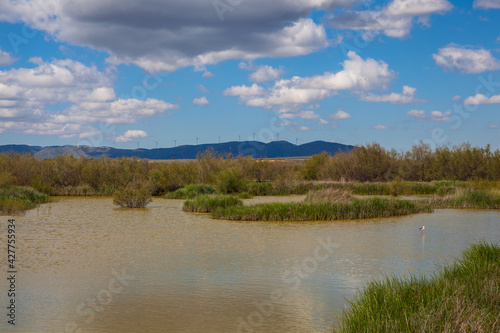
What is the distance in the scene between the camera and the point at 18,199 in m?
22.6

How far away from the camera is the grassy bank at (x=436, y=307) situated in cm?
495

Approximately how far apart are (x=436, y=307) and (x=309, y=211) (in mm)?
13548

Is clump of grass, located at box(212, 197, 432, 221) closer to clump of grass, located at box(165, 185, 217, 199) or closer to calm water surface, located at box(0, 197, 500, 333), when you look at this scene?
calm water surface, located at box(0, 197, 500, 333)

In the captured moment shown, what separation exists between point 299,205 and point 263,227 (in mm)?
3125

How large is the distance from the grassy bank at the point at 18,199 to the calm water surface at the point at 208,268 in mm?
2161

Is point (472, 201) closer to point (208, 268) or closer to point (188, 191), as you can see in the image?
point (188, 191)

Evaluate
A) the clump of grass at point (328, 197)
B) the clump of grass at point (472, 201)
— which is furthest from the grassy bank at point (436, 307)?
the clump of grass at point (472, 201)

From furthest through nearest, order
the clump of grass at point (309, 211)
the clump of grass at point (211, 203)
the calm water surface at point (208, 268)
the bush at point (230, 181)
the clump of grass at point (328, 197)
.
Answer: the bush at point (230, 181), the clump of grass at point (211, 203), the clump of grass at point (328, 197), the clump of grass at point (309, 211), the calm water surface at point (208, 268)

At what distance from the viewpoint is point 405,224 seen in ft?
58.6

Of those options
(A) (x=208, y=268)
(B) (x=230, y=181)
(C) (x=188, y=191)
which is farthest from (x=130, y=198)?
(A) (x=208, y=268)

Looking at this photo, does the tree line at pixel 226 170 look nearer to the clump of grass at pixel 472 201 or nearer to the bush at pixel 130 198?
the bush at pixel 130 198

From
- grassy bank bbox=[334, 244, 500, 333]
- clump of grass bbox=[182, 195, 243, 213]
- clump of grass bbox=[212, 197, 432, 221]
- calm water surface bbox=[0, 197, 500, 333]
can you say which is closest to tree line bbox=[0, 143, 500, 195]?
clump of grass bbox=[182, 195, 243, 213]

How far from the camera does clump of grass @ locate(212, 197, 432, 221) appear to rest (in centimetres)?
1927

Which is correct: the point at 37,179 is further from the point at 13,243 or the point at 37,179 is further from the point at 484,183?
the point at 484,183
